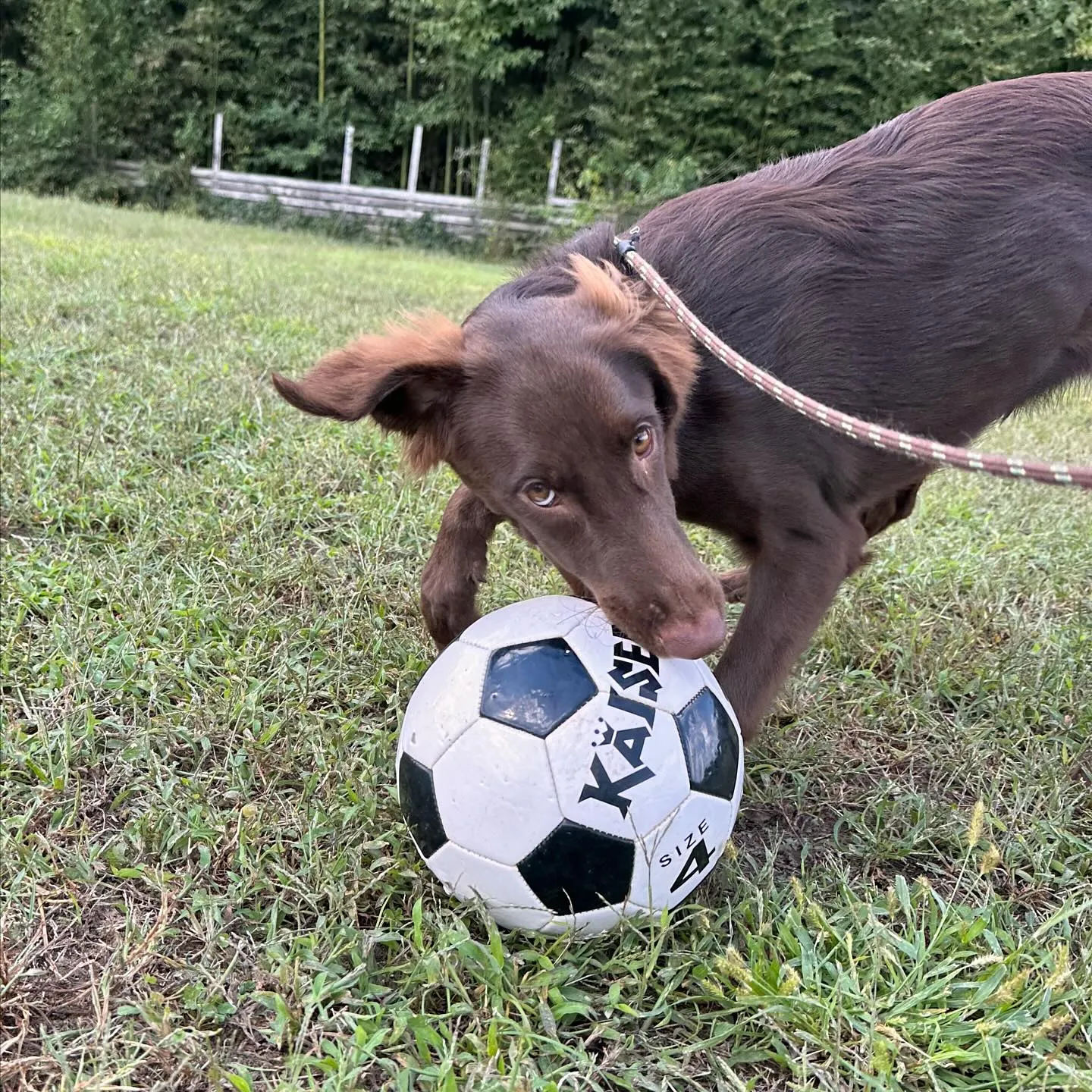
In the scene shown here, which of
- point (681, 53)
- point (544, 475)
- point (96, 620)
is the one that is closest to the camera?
point (544, 475)

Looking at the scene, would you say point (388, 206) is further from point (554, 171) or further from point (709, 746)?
point (709, 746)

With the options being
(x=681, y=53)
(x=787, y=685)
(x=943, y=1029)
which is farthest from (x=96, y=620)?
(x=681, y=53)

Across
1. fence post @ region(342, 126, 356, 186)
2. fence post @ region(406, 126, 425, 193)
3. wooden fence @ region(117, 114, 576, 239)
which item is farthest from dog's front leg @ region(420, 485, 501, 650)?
fence post @ region(342, 126, 356, 186)

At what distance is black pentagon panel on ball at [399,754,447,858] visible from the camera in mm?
1668

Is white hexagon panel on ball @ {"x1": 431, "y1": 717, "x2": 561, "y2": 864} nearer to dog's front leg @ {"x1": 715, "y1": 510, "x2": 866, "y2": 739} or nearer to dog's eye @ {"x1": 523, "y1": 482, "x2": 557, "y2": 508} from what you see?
dog's eye @ {"x1": 523, "y1": 482, "x2": 557, "y2": 508}

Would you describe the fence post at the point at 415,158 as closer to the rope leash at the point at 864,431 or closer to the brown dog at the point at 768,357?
the brown dog at the point at 768,357

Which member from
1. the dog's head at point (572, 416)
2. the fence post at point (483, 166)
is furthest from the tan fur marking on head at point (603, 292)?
the fence post at point (483, 166)

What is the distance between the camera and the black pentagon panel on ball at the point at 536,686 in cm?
165

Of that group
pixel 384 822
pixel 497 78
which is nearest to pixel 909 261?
pixel 384 822

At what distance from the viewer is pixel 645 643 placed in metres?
1.77

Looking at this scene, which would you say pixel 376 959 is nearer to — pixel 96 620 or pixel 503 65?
pixel 96 620

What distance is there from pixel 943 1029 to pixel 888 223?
1.86 m

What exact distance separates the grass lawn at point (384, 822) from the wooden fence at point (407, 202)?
16.6 meters

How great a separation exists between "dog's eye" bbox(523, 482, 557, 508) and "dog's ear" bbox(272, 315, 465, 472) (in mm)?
308
